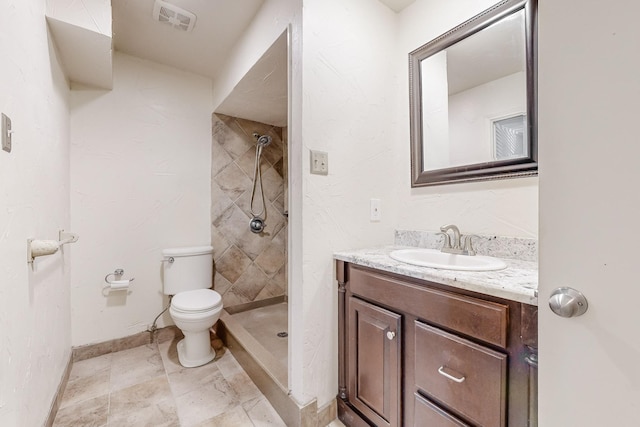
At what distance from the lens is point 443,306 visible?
0.87 meters

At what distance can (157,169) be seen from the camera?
216 cm

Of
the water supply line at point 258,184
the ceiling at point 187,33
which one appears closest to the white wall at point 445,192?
the ceiling at point 187,33

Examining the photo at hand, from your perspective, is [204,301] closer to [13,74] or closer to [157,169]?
[157,169]

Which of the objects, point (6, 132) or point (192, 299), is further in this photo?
point (192, 299)

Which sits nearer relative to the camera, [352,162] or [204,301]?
[352,162]

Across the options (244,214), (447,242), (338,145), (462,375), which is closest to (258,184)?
(244,214)

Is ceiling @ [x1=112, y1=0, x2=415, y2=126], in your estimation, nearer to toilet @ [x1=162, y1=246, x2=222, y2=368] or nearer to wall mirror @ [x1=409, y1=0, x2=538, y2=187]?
wall mirror @ [x1=409, y1=0, x2=538, y2=187]

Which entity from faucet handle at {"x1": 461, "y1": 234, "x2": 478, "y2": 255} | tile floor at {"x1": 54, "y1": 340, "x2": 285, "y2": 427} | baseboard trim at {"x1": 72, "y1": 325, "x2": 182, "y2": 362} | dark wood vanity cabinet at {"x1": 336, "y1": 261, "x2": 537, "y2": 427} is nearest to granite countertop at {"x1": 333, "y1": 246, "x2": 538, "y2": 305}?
dark wood vanity cabinet at {"x1": 336, "y1": 261, "x2": 537, "y2": 427}

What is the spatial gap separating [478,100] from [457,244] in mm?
700

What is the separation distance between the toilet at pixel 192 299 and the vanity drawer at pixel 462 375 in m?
1.41

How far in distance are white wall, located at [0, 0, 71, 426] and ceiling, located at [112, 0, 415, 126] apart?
528mm

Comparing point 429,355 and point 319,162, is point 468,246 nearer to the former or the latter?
point 429,355
